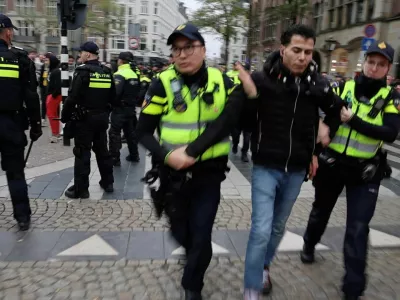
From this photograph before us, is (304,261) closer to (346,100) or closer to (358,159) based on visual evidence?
(358,159)

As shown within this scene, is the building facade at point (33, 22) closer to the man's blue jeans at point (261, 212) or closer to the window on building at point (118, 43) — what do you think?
the window on building at point (118, 43)

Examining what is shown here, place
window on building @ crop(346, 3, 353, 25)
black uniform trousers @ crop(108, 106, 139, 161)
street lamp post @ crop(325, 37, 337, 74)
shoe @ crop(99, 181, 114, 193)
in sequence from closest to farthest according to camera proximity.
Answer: shoe @ crop(99, 181, 114, 193)
black uniform trousers @ crop(108, 106, 139, 161)
street lamp post @ crop(325, 37, 337, 74)
window on building @ crop(346, 3, 353, 25)

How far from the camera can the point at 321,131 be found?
2809 millimetres

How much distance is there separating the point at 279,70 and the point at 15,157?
9.36ft

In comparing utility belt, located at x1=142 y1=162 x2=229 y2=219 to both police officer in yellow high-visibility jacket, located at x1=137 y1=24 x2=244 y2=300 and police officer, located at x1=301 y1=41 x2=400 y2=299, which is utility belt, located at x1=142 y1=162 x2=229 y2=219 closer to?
police officer in yellow high-visibility jacket, located at x1=137 y1=24 x2=244 y2=300

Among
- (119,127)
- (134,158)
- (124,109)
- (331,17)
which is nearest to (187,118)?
(119,127)

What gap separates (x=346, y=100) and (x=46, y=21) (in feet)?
166

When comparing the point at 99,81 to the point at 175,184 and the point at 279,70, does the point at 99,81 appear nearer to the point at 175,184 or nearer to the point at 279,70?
the point at 175,184

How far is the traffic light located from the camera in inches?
294

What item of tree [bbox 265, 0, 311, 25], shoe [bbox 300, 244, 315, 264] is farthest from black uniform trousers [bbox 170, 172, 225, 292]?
tree [bbox 265, 0, 311, 25]

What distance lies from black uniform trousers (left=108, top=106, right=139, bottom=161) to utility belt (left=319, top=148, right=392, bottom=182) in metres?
4.54

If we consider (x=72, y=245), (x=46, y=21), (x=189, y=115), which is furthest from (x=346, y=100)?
(x=46, y=21)

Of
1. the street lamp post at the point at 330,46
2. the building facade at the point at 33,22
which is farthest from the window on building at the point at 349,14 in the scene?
the building facade at the point at 33,22

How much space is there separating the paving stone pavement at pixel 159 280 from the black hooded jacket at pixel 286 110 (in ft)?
3.59
